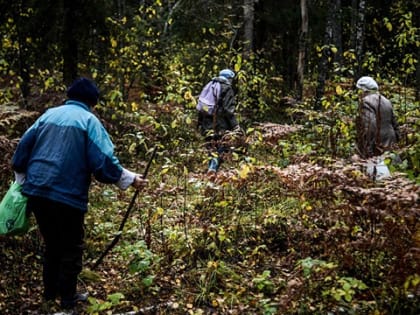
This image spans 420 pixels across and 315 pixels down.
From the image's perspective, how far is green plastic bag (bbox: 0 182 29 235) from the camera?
177 inches

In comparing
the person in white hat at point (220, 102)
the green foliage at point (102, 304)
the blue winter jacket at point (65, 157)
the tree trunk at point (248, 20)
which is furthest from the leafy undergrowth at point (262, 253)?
the tree trunk at point (248, 20)

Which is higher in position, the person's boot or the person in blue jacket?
the person in blue jacket

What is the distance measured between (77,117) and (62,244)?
3.88ft

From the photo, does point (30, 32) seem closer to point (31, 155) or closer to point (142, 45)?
point (142, 45)

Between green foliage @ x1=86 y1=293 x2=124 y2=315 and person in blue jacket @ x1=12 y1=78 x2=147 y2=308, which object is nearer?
person in blue jacket @ x1=12 y1=78 x2=147 y2=308

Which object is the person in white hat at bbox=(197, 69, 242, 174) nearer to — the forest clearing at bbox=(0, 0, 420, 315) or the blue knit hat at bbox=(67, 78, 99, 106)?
the forest clearing at bbox=(0, 0, 420, 315)

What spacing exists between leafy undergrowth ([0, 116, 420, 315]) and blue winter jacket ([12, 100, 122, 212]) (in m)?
1.10

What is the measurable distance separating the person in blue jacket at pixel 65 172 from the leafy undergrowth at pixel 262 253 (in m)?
0.52

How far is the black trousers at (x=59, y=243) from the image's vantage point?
4.43 meters

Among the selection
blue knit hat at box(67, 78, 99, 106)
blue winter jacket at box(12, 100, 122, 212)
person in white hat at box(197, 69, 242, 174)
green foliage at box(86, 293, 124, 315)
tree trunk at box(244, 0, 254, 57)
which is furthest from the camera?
tree trunk at box(244, 0, 254, 57)

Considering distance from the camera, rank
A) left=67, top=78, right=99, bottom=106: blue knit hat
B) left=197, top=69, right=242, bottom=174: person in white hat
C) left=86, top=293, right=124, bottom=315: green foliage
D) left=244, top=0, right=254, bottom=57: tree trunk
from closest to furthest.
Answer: left=86, top=293, right=124, bottom=315: green foliage
left=67, top=78, right=99, bottom=106: blue knit hat
left=197, top=69, right=242, bottom=174: person in white hat
left=244, top=0, right=254, bottom=57: tree trunk

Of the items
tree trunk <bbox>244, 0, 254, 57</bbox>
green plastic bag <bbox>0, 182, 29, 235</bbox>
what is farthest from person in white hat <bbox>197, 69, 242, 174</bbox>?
tree trunk <bbox>244, 0, 254, 57</bbox>

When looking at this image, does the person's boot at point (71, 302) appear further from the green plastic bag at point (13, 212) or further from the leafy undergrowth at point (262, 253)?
the green plastic bag at point (13, 212)

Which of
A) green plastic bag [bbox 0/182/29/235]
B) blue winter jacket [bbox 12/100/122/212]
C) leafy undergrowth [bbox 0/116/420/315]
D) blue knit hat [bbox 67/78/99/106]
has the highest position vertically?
blue knit hat [bbox 67/78/99/106]
